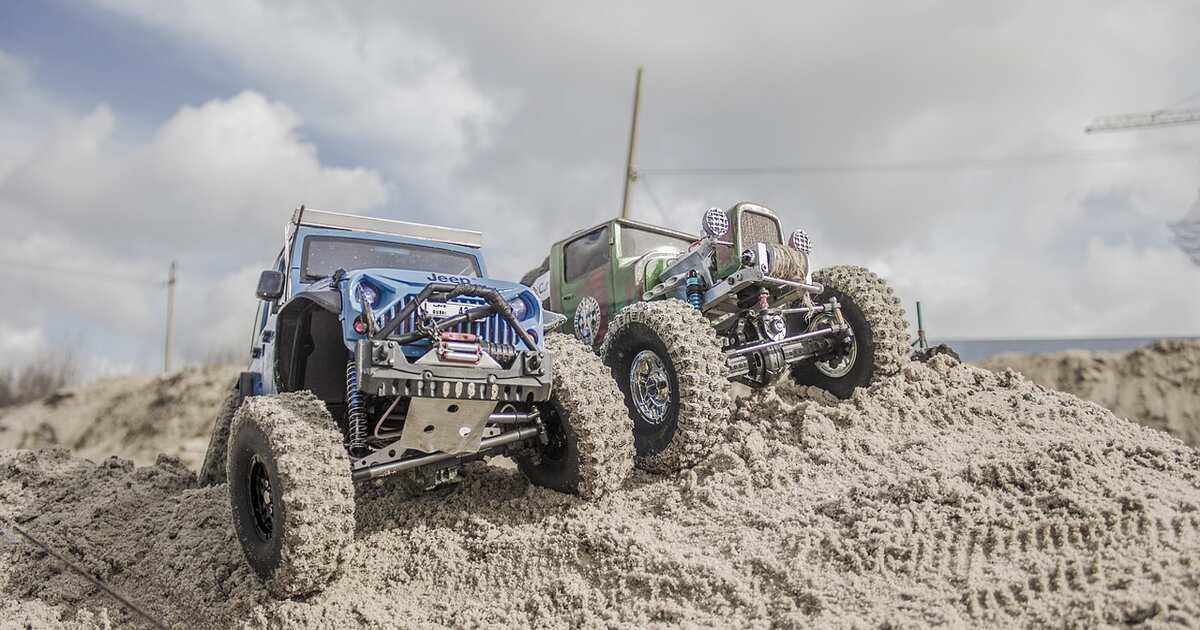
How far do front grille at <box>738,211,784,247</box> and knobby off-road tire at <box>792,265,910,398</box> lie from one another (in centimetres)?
62

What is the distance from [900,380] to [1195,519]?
262 cm

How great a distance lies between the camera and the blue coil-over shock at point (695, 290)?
6293 millimetres

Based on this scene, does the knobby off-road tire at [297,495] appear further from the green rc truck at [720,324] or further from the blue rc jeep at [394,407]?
the green rc truck at [720,324]

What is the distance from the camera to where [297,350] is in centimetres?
491

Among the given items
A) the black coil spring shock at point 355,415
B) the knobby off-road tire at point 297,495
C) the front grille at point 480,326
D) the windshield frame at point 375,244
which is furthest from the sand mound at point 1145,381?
the knobby off-road tire at point 297,495

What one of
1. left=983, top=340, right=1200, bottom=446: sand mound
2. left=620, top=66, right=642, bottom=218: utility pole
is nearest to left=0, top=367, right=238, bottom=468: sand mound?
left=620, top=66, right=642, bottom=218: utility pole

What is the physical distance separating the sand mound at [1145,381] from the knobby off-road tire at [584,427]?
1355cm

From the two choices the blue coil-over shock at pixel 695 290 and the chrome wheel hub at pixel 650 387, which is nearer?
the chrome wheel hub at pixel 650 387

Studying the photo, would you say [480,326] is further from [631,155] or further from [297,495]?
[631,155]

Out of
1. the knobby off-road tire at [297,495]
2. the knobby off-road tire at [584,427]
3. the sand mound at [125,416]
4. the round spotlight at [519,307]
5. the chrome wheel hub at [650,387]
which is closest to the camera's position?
the knobby off-road tire at [297,495]

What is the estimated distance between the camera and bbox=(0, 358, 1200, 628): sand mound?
3.37 m

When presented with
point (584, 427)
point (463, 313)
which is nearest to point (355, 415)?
point (463, 313)

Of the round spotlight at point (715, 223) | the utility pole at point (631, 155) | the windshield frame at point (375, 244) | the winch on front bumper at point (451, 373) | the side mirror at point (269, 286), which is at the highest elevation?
the utility pole at point (631, 155)

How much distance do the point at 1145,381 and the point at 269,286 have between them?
18263 millimetres
